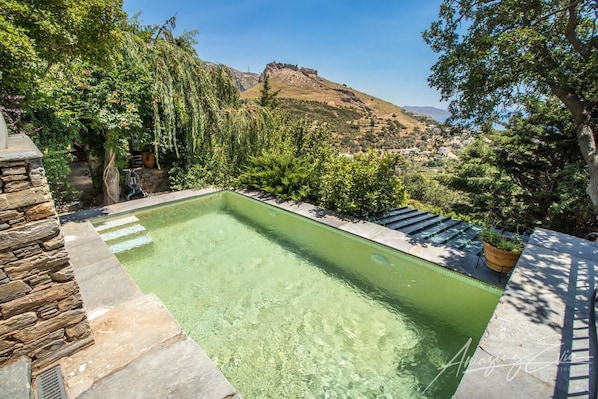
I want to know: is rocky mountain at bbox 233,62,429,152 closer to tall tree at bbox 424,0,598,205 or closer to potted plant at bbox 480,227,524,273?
tall tree at bbox 424,0,598,205

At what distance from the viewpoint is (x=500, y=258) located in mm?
3408

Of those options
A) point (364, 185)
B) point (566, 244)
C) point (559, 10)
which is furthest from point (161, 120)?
point (566, 244)

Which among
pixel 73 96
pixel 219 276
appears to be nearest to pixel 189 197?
pixel 73 96

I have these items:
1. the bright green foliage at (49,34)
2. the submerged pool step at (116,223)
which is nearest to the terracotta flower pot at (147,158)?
the submerged pool step at (116,223)

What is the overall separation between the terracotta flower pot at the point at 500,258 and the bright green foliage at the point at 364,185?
2.39 metres

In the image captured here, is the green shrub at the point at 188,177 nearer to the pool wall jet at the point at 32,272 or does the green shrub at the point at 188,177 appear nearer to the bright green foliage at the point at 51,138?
the bright green foliage at the point at 51,138

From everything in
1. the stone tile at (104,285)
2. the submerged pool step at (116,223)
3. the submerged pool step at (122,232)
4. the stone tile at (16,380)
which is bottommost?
the submerged pool step at (122,232)

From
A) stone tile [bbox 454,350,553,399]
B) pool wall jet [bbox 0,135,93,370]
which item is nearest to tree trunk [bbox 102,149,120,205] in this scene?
pool wall jet [bbox 0,135,93,370]

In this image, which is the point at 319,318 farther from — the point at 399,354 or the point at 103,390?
the point at 103,390

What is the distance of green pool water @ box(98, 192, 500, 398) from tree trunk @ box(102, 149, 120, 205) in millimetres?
1353

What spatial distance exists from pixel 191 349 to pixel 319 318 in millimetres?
1649

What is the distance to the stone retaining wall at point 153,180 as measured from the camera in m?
7.88

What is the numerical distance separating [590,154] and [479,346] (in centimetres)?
536

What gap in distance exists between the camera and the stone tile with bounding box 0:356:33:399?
1.54 metres
